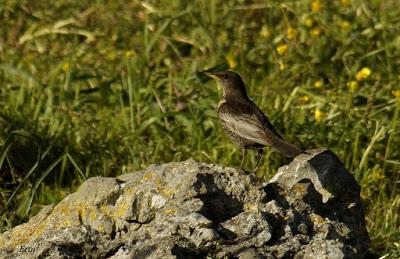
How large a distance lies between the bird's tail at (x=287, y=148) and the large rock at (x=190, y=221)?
0.51m

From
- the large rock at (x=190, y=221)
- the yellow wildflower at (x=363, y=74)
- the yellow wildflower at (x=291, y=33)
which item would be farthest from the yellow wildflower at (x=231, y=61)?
the large rock at (x=190, y=221)

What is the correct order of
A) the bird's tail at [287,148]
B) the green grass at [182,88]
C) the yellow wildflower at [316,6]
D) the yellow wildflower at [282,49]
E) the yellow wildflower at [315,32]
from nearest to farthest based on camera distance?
the bird's tail at [287,148] < the green grass at [182,88] < the yellow wildflower at [282,49] < the yellow wildflower at [315,32] < the yellow wildflower at [316,6]

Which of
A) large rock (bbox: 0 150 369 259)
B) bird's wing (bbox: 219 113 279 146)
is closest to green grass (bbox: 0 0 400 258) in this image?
bird's wing (bbox: 219 113 279 146)

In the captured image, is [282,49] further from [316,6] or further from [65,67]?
[65,67]

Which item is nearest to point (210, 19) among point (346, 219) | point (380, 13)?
point (380, 13)

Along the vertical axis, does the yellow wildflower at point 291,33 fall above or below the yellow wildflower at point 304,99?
above

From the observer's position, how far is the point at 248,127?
22.6 ft

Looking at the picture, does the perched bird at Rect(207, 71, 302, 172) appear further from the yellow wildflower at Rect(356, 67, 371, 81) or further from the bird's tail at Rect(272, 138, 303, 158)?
the yellow wildflower at Rect(356, 67, 371, 81)

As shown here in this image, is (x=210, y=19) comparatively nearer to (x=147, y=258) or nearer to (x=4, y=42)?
(x=4, y=42)

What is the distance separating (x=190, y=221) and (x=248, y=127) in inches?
83.7

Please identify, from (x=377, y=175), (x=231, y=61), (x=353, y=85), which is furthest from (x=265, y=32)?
(x=377, y=175)

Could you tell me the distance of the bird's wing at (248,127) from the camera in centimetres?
672

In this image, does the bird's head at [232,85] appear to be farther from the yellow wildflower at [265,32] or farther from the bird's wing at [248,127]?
the yellow wildflower at [265,32]

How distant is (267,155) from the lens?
7.53 m
